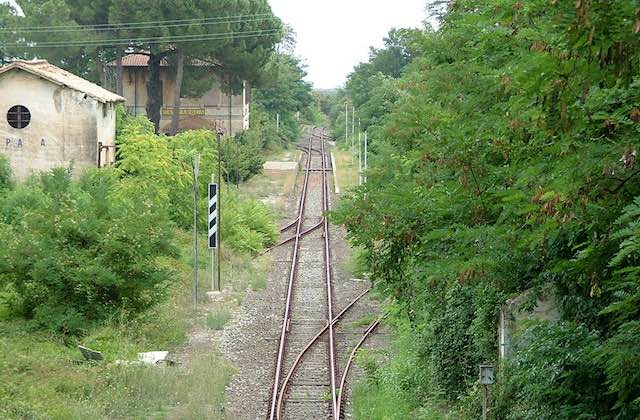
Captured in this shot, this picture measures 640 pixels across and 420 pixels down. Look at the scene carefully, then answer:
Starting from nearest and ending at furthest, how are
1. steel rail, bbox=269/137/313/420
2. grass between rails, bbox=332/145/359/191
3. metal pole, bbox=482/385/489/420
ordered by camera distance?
metal pole, bbox=482/385/489/420, steel rail, bbox=269/137/313/420, grass between rails, bbox=332/145/359/191

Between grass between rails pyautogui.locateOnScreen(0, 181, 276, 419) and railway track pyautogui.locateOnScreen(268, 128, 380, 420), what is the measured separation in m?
1.23

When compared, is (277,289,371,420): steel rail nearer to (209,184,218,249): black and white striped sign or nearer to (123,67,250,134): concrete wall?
(209,184,218,249): black and white striped sign

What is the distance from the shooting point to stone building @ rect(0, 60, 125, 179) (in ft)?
122

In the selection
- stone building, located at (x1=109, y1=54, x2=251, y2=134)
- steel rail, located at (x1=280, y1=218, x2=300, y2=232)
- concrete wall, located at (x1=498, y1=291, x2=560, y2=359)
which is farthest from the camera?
stone building, located at (x1=109, y1=54, x2=251, y2=134)

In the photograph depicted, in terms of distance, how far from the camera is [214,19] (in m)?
53.4

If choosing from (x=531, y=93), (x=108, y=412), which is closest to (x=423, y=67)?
(x=108, y=412)

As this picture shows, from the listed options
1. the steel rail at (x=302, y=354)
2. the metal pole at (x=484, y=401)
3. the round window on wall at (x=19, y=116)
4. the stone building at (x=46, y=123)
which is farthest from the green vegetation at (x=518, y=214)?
the round window on wall at (x=19, y=116)

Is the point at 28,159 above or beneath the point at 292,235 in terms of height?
above

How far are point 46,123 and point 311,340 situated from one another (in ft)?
66.0

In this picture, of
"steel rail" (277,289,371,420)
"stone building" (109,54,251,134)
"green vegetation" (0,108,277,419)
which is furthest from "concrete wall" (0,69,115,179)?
"stone building" (109,54,251,134)

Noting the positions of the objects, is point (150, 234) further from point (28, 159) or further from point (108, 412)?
point (28, 159)

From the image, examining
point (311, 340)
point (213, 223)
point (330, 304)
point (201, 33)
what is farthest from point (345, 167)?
point (311, 340)

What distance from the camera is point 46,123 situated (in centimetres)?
3750

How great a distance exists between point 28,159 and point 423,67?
21.3 m
